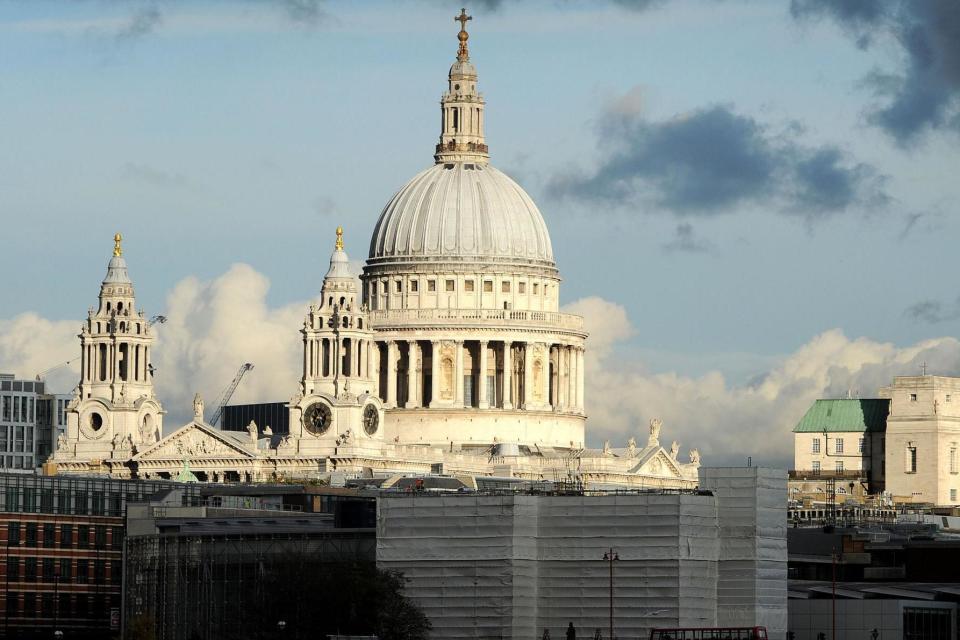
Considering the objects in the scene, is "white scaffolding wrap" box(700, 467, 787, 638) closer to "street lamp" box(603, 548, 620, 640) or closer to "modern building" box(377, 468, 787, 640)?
"modern building" box(377, 468, 787, 640)

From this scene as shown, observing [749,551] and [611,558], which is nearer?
[611,558]

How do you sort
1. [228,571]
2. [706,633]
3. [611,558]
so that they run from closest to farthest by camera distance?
[706,633] → [611,558] → [228,571]

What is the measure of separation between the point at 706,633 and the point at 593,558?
8.20m

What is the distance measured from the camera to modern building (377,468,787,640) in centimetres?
18000

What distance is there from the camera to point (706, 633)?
175750mm

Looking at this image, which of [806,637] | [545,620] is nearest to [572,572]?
[545,620]

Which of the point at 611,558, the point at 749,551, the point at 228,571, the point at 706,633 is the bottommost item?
the point at 706,633

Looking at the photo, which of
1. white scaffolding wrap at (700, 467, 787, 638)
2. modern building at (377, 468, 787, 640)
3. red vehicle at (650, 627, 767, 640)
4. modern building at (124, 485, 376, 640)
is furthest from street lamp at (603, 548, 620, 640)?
modern building at (124, 485, 376, 640)

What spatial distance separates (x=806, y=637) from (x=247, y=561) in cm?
2872

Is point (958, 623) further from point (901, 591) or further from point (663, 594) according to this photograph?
point (663, 594)

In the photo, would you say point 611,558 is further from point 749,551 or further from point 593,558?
point 749,551

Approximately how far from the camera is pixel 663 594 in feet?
589

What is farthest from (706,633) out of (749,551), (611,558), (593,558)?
(749,551)

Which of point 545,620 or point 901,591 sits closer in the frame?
point 545,620
